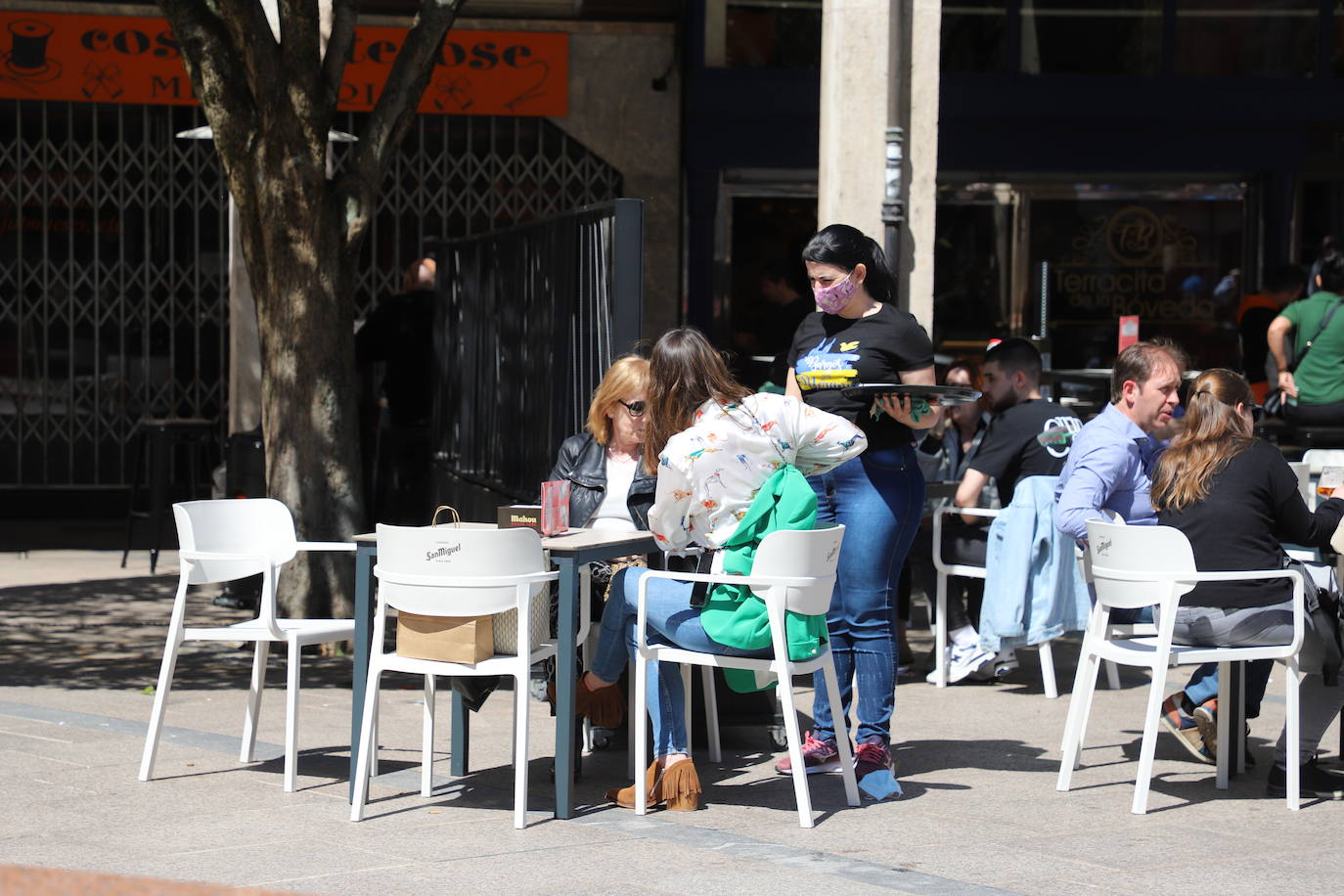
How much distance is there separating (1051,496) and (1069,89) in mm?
6138

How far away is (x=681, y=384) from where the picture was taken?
17.5 feet

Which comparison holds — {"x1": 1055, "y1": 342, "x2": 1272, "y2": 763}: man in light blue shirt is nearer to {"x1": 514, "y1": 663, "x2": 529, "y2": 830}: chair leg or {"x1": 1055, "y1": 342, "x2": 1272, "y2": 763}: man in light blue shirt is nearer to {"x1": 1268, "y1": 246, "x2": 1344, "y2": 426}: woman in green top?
{"x1": 514, "y1": 663, "x2": 529, "y2": 830}: chair leg

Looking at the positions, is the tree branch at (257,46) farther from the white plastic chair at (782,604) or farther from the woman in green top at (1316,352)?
the woman in green top at (1316,352)

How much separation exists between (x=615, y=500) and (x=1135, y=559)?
1838 mm

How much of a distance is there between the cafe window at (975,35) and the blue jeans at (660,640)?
828 cm

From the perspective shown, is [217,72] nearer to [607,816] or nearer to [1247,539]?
[607,816]

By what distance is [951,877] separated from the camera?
4.61 m

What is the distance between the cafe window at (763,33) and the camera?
41.4 feet

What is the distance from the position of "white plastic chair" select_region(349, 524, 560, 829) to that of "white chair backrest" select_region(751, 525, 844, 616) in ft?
2.15

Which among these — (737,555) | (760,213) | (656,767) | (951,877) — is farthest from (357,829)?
(760,213)

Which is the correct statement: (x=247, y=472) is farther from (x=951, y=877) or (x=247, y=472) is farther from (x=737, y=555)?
(x=951, y=877)

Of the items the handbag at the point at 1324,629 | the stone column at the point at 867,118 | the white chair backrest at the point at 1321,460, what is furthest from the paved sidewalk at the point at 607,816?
the stone column at the point at 867,118

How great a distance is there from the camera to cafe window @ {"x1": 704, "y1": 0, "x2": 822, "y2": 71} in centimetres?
1262

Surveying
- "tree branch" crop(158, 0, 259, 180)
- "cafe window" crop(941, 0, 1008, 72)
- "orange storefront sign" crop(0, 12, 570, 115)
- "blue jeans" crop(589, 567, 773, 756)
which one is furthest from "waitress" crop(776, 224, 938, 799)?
"cafe window" crop(941, 0, 1008, 72)
